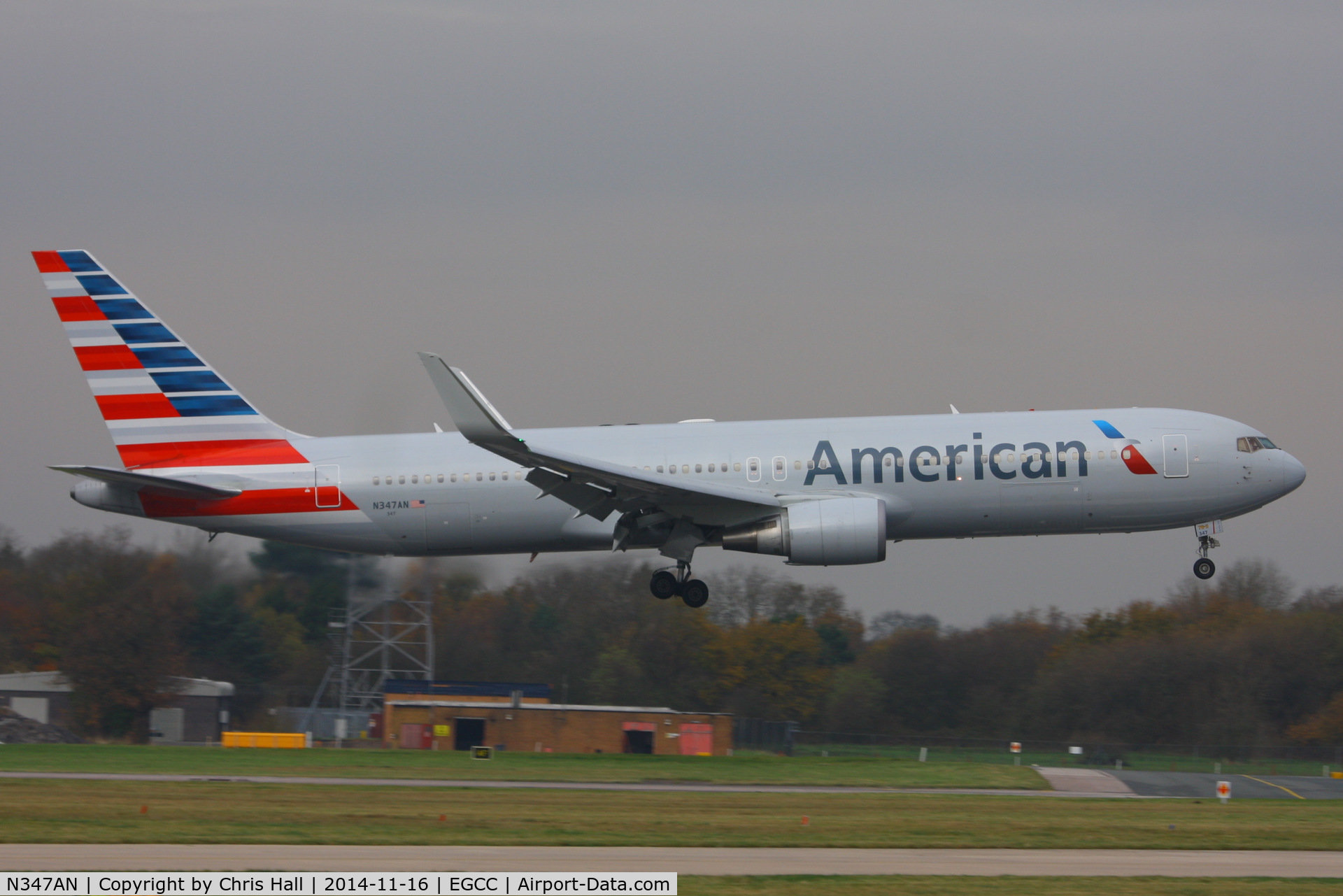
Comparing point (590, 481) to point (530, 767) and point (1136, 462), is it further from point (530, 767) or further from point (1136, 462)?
point (1136, 462)

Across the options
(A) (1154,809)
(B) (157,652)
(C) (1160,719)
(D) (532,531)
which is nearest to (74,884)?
(D) (532,531)

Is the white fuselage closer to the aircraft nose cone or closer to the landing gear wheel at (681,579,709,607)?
the aircraft nose cone

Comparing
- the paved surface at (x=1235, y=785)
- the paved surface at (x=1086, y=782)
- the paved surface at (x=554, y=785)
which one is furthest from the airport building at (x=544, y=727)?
the paved surface at (x=554, y=785)

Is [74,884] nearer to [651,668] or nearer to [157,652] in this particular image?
[157,652]

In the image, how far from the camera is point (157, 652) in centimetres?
5172

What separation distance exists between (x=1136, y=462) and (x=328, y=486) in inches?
716

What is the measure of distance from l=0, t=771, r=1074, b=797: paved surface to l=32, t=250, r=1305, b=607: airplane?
4483 millimetres

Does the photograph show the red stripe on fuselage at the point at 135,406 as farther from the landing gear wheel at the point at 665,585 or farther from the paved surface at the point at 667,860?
the paved surface at the point at 667,860

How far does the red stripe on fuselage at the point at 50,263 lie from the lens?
34.2 m

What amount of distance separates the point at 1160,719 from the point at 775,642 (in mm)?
16128

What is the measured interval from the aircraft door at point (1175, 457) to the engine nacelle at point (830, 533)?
635 centimetres

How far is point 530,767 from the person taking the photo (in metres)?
33.4

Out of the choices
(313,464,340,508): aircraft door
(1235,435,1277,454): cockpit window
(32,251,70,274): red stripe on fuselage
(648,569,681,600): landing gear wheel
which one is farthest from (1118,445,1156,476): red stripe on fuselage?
(32,251,70,274): red stripe on fuselage

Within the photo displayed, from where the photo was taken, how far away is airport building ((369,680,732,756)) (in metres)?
47.8
